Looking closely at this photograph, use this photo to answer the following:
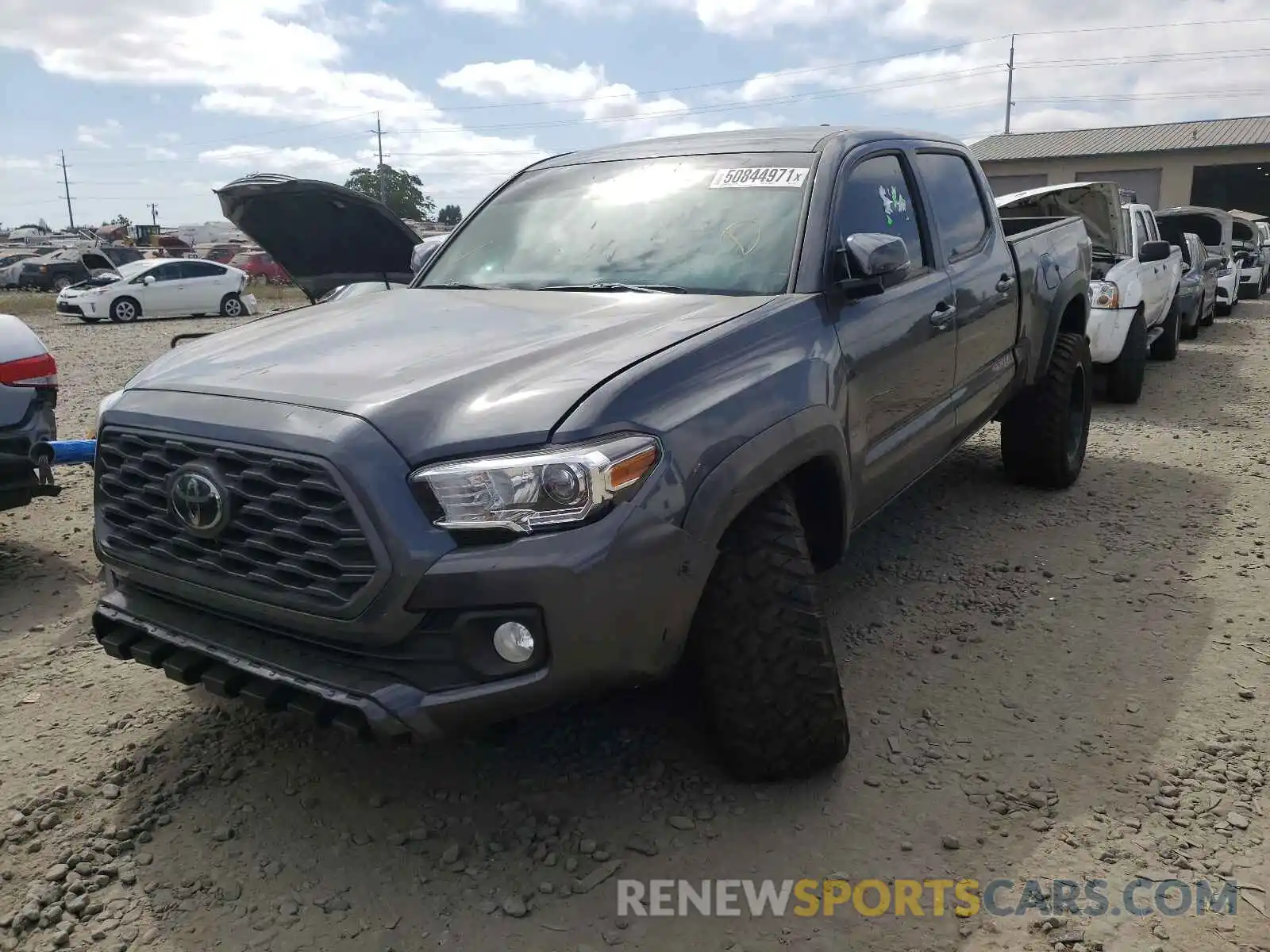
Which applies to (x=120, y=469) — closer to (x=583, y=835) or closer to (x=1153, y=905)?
(x=583, y=835)

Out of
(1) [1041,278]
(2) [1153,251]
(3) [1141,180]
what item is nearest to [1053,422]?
(1) [1041,278]

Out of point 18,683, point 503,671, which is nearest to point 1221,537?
point 503,671

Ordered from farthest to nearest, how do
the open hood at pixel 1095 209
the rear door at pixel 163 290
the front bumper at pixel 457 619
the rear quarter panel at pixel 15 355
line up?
1. the rear door at pixel 163 290
2. the open hood at pixel 1095 209
3. the rear quarter panel at pixel 15 355
4. the front bumper at pixel 457 619

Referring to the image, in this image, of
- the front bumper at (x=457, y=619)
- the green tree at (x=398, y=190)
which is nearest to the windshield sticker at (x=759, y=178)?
the front bumper at (x=457, y=619)

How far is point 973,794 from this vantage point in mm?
2820

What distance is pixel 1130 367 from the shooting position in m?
8.19

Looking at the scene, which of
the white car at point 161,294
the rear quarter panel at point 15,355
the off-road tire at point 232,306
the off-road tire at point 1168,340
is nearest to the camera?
the rear quarter panel at point 15,355

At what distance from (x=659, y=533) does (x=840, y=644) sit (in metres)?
1.68

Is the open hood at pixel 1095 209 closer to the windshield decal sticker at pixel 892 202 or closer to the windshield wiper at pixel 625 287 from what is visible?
the windshield decal sticker at pixel 892 202

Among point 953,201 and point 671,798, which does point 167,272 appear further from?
point 671,798

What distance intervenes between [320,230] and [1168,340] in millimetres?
8875

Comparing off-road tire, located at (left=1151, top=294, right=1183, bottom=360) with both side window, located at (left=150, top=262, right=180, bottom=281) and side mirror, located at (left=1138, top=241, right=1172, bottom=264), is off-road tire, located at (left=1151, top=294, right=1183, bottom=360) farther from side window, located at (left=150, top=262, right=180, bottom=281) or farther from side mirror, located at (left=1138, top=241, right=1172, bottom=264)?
side window, located at (left=150, top=262, right=180, bottom=281)

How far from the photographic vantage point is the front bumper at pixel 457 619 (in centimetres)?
222

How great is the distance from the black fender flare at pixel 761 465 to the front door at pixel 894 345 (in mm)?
204
